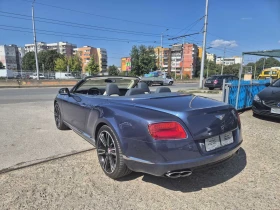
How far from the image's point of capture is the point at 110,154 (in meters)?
2.77

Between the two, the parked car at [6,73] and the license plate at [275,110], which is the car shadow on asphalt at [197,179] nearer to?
the license plate at [275,110]

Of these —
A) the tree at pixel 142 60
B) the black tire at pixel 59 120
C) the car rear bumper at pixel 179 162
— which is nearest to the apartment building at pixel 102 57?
the tree at pixel 142 60

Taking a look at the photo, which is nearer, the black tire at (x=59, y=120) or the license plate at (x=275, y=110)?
the black tire at (x=59, y=120)

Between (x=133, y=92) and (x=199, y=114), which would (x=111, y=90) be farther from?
(x=199, y=114)

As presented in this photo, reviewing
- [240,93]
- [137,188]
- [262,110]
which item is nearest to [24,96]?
[240,93]

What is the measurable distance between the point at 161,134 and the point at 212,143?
0.65 meters

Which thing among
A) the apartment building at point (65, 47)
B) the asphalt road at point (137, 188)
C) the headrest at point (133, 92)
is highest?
the apartment building at point (65, 47)

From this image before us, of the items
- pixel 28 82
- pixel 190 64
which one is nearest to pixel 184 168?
pixel 28 82

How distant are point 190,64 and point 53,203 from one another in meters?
94.2

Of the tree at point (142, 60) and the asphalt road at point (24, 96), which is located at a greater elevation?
the tree at point (142, 60)

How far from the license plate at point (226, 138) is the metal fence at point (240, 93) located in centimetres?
455

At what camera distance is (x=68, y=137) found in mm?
4531

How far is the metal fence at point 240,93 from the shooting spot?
6.83 meters

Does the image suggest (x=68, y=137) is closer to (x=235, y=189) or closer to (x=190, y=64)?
(x=235, y=189)
